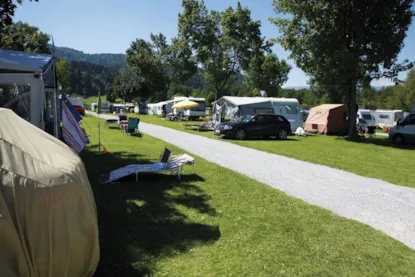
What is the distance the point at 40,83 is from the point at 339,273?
719cm

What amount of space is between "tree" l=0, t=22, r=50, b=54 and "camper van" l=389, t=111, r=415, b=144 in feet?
66.6

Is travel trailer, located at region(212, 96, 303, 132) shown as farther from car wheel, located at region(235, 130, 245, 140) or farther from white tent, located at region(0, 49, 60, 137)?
white tent, located at region(0, 49, 60, 137)

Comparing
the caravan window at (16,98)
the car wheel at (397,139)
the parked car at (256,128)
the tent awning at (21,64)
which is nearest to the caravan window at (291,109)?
the parked car at (256,128)

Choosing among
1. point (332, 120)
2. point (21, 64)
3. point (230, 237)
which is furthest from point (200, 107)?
point (230, 237)

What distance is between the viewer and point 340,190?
7949 millimetres

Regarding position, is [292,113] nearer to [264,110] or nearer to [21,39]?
[264,110]

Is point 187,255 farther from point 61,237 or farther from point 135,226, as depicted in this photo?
point 61,237

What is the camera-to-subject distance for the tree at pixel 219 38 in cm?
3909

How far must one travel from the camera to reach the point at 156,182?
26.4ft

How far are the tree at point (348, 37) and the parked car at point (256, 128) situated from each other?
4964 millimetres

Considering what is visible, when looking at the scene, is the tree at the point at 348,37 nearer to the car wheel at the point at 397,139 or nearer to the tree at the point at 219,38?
the car wheel at the point at 397,139

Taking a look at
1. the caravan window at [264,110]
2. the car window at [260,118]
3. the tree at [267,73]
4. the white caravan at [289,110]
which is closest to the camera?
the car window at [260,118]

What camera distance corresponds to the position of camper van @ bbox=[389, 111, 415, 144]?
19312 mm

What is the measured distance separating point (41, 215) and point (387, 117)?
41021mm
